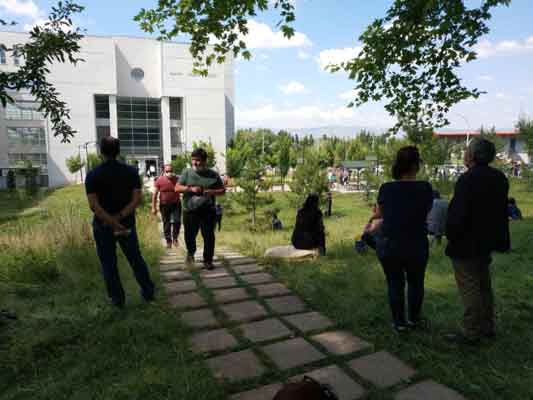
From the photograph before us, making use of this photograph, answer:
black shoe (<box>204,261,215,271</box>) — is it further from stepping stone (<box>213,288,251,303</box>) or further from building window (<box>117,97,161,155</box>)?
building window (<box>117,97,161,155</box>)

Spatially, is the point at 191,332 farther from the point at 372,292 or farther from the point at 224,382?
the point at 372,292

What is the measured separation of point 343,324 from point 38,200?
2555cm

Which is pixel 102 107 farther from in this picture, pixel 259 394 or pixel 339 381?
pixel 339 381

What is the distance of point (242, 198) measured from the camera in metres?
13.3

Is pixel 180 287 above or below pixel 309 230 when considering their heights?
below

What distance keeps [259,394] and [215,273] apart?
282cm

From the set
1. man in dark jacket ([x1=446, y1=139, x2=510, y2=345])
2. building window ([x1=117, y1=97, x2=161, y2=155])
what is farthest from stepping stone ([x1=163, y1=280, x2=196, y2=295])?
building window ([x1=117, y1=97, x2=161, y2=155])

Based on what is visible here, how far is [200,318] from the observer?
351 cm

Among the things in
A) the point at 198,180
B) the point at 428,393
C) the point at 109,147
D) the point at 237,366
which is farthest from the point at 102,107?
the point at 428,393

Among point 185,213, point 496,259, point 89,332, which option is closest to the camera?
point 89,332

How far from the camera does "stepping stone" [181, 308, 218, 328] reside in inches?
133

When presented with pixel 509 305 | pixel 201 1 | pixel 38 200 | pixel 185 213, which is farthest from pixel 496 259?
pixel 38 200

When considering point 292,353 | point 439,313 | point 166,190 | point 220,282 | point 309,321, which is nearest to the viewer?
point 292,353

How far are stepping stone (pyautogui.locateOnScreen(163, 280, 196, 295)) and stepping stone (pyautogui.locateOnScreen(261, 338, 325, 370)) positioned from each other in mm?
1710
